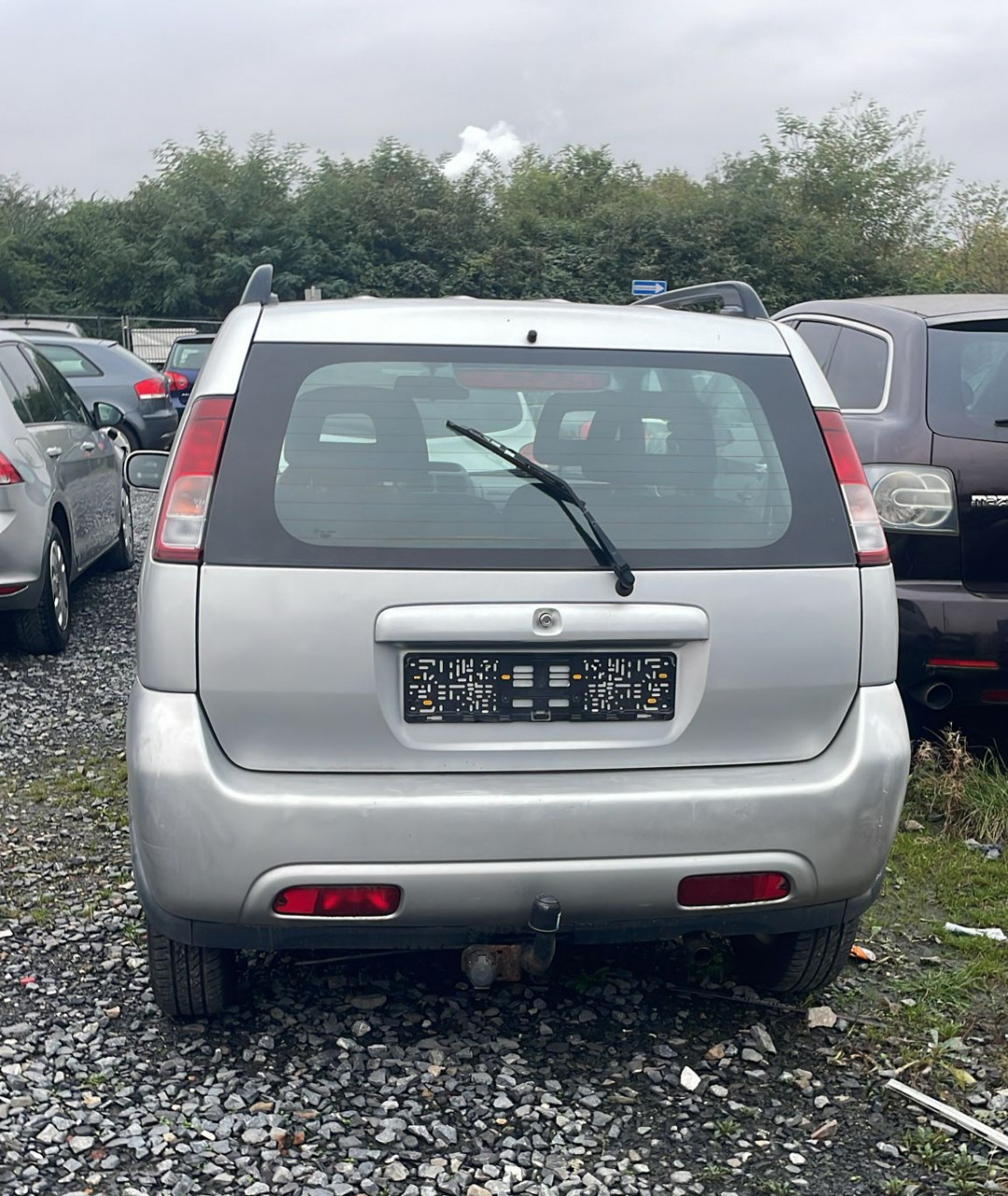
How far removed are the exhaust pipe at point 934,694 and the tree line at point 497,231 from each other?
28.7 meters

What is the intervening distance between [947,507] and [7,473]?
462 centimetres

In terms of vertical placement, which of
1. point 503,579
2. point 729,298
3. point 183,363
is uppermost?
point 729,298

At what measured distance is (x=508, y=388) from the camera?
10.4 ft

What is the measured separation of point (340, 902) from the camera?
2945 millimetres

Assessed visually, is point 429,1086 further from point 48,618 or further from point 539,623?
point 48,618

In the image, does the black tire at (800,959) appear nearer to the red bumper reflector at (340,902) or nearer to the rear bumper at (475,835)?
the rear bumper at (475,835)

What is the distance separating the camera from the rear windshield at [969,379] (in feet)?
16.3

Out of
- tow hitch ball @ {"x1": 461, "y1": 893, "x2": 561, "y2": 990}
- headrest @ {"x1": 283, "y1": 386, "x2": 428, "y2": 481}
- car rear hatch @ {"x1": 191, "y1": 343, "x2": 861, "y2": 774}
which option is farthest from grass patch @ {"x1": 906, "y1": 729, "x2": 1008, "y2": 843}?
headrest @ {"x1": 283, "y1": 386, "x2": 428, "y2": 481}

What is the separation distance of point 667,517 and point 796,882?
2.80 feet

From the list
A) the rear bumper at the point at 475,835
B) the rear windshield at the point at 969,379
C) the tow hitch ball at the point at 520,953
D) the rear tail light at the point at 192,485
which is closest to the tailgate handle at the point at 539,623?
the rear bumper at the point at 475,835

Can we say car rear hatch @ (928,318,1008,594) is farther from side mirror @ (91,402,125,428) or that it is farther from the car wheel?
the car wheel

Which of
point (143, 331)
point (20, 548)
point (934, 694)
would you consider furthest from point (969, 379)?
point (143, 331)

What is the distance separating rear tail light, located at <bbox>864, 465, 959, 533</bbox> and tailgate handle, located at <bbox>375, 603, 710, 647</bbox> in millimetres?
2152

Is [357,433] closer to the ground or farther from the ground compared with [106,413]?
farther from the ground
